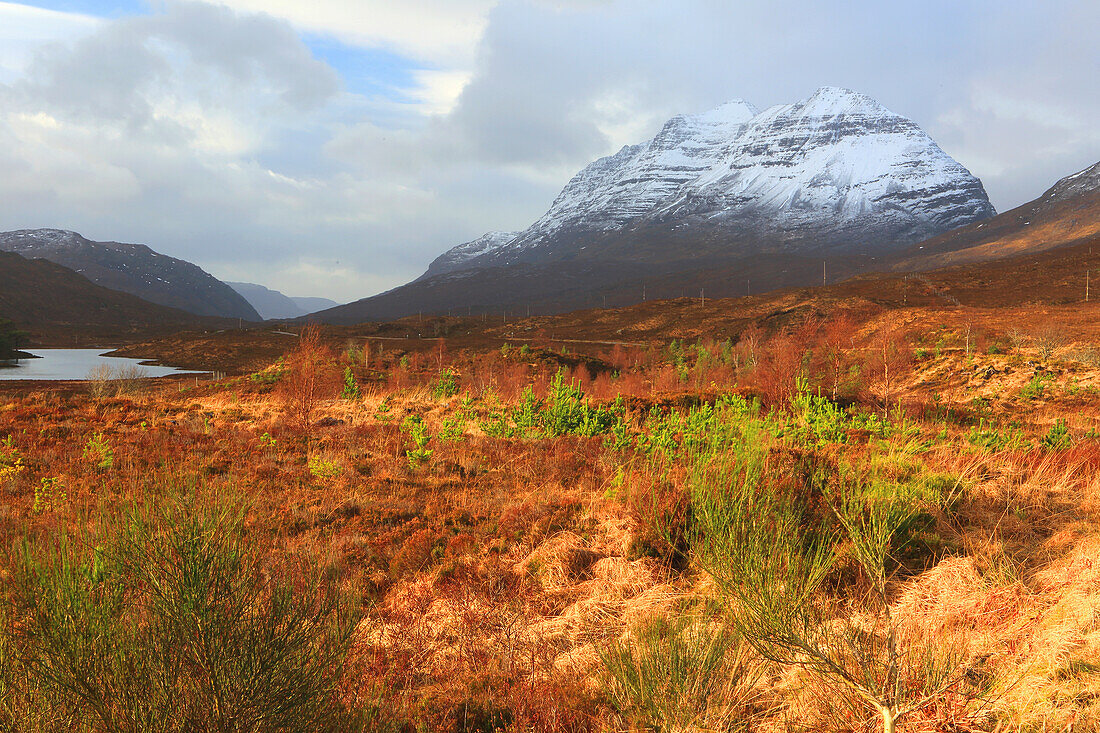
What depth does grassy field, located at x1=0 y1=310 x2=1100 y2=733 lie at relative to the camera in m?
2.15

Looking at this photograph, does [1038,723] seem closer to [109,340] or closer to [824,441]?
[824,441]

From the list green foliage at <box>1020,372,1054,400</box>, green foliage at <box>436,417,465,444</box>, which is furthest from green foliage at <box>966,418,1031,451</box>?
green foliage at <box>1020,372,1054,400</box>

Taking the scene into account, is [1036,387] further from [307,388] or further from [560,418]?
[307,388]

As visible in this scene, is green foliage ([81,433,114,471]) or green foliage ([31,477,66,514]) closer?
green foliage ([31,477,66,514])

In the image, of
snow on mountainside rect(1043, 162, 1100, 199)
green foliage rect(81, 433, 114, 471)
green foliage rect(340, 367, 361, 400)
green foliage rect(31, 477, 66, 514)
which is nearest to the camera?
green foliage rect(31, 477, 66, 514)

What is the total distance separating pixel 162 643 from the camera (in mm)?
2137

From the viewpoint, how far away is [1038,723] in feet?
7.19

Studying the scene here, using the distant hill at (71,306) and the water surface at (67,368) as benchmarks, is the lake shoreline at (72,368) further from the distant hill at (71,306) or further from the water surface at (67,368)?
the distant hill at (71,306)

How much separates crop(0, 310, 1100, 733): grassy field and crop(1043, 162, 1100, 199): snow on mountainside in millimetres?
167683

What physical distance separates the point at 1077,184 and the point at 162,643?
7325 inches

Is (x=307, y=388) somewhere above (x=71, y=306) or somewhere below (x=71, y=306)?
below

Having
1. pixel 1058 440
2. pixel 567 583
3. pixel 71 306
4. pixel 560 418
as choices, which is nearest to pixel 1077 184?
pixel 1058 440

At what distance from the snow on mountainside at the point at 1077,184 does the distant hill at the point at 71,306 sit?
19924 cm

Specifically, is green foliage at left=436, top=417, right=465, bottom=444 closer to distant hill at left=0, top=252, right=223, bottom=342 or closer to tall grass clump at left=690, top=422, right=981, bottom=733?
tall grass clump at left=690, top=422, right=981, bottom=733
